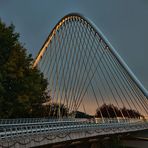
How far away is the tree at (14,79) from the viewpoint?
29.3 meters

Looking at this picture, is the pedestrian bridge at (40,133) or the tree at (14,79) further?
the tree at (14,79)

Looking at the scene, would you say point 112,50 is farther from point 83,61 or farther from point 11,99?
point 11,99

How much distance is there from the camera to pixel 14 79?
1209 inches

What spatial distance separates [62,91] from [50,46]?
13126mm

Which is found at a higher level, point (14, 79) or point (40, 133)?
point (14, 79)

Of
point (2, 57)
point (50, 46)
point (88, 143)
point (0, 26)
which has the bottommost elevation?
point (88, 143)

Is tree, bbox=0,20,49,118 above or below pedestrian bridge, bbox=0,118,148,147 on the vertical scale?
above

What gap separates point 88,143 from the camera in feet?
101

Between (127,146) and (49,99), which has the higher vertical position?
(49,99)

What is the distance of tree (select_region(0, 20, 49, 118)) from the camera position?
2928cm

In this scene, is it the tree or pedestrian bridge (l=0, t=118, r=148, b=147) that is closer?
pedestrian bridge (l=0, t=118, r=148, b=147)

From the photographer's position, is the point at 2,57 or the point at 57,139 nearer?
the point at 57,139

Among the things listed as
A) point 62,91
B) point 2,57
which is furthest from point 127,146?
point 2,57

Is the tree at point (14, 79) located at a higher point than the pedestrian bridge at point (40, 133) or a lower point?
higher
